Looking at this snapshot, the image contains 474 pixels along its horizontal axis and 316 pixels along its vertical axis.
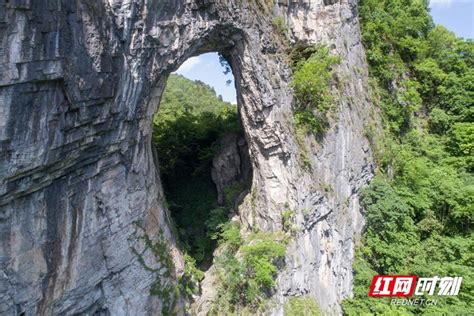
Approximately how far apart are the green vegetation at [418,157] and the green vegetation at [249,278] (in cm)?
378

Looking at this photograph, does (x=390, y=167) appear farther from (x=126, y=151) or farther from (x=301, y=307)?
(x=126, y=151)

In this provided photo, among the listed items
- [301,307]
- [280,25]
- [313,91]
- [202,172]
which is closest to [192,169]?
[202,172]

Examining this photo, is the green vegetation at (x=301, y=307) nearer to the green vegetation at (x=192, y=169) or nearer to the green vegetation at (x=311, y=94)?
the green vegetation at (x=192, y=169)

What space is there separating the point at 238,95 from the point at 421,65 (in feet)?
37.1

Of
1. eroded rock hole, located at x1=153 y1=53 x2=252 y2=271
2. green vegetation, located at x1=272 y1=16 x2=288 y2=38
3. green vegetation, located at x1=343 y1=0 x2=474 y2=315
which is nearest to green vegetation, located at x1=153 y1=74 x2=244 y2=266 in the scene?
eroded rock hole, located at x1=153 y1=53 x2=252 y2=271

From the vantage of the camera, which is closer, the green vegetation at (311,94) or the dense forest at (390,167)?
the dense forest at (390,167)

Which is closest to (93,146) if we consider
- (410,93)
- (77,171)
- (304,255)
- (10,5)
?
(77,171)

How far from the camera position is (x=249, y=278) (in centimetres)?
926

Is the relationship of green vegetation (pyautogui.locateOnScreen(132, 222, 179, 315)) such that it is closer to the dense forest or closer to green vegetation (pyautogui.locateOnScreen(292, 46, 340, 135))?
the dense forest

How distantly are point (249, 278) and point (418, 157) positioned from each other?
33.6 ft

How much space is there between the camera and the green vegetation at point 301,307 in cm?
943

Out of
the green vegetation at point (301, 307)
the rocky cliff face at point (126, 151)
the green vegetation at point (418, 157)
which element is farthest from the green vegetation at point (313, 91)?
the green vegetation at point (301, 307)

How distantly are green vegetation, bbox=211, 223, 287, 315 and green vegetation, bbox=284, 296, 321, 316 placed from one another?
828 mm

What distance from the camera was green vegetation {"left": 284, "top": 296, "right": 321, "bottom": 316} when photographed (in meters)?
9.43
